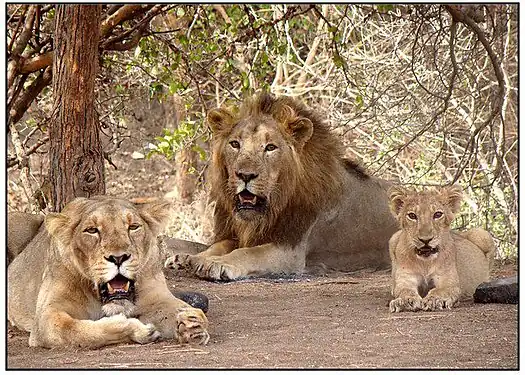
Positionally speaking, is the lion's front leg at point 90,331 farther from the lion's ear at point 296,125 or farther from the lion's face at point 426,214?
the lion's ear at point 296,125

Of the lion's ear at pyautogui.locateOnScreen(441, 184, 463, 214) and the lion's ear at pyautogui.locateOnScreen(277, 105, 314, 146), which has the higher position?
the lion's ear at pyautogui.locateOnScreen(277, 105, 314, 146)

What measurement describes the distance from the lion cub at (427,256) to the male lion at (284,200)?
1.47 meters

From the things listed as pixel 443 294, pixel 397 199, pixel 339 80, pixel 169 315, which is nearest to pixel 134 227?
pixel 169 315

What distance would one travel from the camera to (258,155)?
7215 mm

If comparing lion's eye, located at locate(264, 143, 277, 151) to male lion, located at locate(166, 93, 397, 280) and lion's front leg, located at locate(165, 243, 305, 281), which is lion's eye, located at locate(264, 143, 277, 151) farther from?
lion's front leg, located at locate(165, 243, 305, 281)

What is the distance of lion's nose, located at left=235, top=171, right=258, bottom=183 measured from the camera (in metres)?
7.05

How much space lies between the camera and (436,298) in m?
5.58

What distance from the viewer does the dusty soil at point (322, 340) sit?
434 cm

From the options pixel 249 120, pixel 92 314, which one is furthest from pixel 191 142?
pixel 92 314

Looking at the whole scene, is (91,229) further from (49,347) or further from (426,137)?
(426,137)

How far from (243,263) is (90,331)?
8.59 ft

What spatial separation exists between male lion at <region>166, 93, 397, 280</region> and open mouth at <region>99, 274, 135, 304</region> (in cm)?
223

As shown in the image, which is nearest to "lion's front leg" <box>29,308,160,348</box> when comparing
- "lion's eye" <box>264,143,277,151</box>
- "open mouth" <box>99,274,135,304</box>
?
"open mouth" <box>99,274,135,304</box>

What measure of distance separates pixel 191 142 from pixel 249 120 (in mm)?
2132
